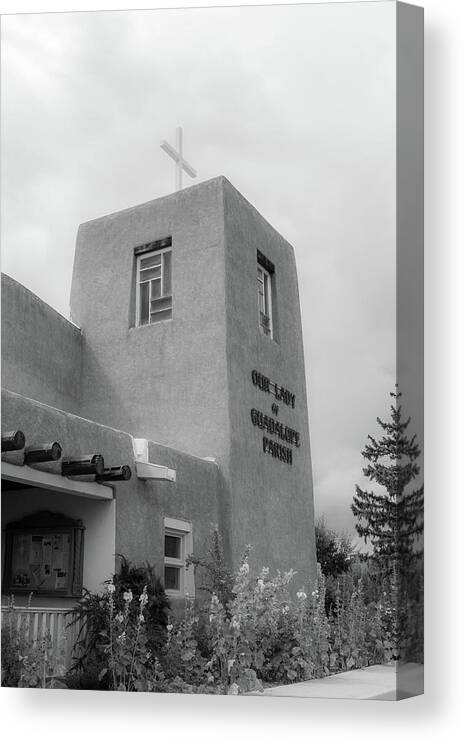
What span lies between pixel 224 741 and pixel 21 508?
3118 millimetres

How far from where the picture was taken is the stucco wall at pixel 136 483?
7.39 meters

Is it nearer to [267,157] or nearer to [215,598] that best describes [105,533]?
[215,598]

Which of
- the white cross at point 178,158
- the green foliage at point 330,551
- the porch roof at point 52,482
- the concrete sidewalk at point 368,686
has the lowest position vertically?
the concrete sidewalk at point 368,686

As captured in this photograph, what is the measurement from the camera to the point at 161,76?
25.2ft

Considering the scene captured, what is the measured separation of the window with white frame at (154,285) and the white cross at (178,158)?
727mm

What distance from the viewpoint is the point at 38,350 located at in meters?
9.77

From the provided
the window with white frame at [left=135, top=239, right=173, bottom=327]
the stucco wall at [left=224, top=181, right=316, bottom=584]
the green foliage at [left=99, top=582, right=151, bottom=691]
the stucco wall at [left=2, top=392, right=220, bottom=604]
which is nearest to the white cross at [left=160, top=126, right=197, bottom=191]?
the stucco wall at [left=224, top=181, right=316, bottom=584]

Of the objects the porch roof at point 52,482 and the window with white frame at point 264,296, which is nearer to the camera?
the porch roof at point 52,482

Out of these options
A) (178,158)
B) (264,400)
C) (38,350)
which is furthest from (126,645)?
(178,158)

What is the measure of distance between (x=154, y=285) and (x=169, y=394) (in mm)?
1209

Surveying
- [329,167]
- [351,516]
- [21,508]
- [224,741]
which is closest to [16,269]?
[21,508]

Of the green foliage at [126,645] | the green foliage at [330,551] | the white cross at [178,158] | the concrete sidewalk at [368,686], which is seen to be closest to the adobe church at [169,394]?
the green foliage at [330,551]

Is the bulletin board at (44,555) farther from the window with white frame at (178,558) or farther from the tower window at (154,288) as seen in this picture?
the tower window at (154,288)

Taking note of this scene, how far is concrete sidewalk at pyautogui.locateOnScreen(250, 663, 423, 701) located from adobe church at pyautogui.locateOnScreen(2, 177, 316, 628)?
1.59 m
